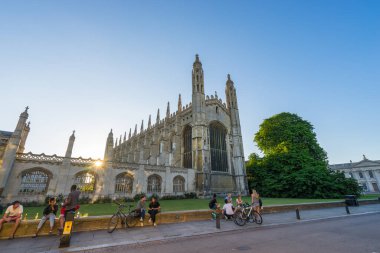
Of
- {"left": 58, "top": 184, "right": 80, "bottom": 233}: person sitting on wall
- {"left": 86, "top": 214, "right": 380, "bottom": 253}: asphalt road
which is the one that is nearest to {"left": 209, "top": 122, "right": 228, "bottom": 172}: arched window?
{"left": 86, "top": 214, "right": 380, "bottom": 253}: asphalt road

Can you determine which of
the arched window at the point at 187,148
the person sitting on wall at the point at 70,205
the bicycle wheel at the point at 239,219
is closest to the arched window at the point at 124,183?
the arched window at the point at 187,148

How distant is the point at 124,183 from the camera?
21.0m

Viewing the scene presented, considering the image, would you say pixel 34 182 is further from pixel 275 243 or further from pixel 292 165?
pixel 292 165

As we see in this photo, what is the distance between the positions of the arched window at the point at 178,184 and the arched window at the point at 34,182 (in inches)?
588

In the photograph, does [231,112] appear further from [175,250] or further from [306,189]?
[175,250]

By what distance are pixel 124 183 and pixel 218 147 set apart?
1809 centimetres

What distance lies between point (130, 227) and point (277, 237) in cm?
644

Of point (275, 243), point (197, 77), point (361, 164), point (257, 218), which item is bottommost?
point (275, 243)

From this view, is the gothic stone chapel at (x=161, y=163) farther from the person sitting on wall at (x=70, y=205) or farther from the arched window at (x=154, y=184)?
the person sitting on wall at (x=70, y=205)

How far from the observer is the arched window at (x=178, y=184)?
1008 inches

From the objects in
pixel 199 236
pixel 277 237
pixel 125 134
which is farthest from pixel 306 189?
pixel 125 134

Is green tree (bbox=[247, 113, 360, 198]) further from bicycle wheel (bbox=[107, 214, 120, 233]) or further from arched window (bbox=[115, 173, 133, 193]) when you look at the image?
bicycle wheel (bbox=[107, 214, 120, 233])

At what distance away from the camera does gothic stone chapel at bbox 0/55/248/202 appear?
15.6 meters

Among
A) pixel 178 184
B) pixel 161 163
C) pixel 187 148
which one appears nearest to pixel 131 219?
→ pixel 178 184
